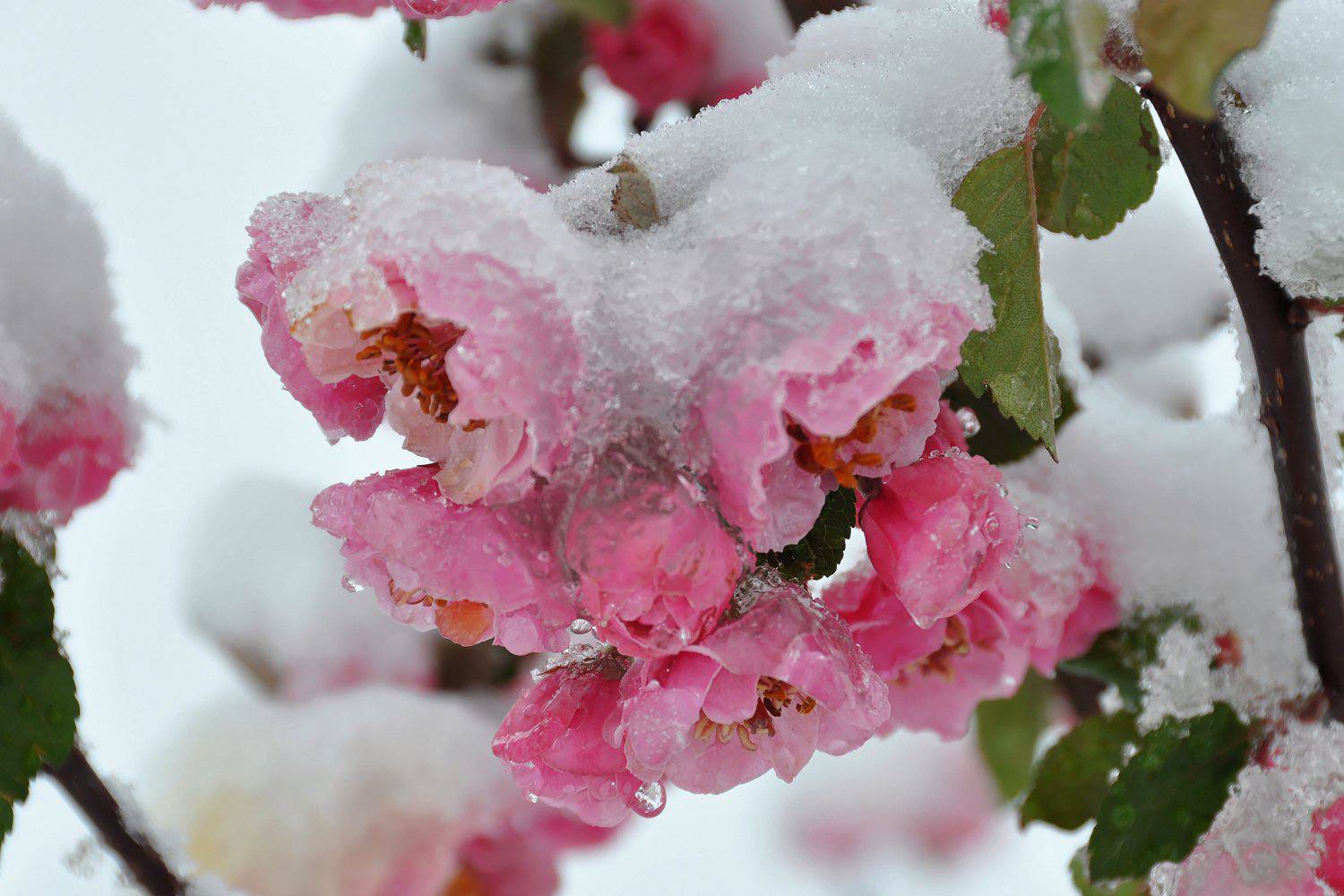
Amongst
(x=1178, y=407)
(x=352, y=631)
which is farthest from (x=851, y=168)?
(x=352, y=631)

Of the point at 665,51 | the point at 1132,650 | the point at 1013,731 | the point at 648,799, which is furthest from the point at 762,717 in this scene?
the point at 665,51

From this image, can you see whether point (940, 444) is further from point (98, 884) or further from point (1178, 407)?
point (98, 884)

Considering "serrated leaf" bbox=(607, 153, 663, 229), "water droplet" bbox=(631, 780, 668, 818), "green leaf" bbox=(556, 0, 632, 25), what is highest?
"green leaf" bbox=(556, 0, 632, 25)

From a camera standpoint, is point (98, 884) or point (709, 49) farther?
point (709, 49)

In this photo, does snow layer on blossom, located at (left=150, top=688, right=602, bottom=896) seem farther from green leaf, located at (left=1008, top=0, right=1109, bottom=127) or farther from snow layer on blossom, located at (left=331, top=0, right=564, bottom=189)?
green leaf, located at (left=1008, top=0, right=1109, bottom=127)

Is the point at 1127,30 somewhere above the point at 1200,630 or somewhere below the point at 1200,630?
above

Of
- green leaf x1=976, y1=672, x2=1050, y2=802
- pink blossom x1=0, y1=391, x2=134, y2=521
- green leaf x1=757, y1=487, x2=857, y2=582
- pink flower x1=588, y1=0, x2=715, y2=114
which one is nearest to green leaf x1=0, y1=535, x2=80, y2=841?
pink blossom x1=0, y1=391, x2=134, y2=521

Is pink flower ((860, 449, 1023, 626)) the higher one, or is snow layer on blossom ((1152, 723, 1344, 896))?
pink flower ((860, 449, 1023, 626))

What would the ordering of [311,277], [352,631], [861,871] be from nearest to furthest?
[311,277] < [352,631] < [861,871]
